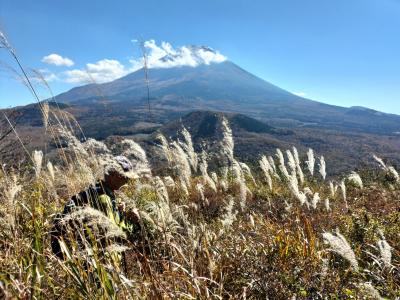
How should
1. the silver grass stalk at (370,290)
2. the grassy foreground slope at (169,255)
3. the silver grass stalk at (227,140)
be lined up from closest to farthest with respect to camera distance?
the silver grass stalk at (370,290) < the grassy foreground slope at (169,255) < the silver grass stalk at (227,140)

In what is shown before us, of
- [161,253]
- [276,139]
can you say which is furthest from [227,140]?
[276,139]

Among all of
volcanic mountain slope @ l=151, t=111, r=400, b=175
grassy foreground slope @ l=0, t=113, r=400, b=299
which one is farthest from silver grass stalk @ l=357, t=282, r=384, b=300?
volcanic mountain slope @ l=151, t=111, r=400, b=175

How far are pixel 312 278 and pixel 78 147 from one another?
222 cm

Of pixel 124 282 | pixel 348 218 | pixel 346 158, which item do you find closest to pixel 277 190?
pixel 348 218

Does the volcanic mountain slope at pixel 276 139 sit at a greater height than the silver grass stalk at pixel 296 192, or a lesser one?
lesser

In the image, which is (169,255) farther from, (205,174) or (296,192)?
(205,174)

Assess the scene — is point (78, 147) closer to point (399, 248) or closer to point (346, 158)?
point (399, 248)

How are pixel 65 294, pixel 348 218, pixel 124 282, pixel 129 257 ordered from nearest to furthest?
1. pixel 124 282
2. pixel 65 294
3. pixel 129 257
4. pixel 348 218

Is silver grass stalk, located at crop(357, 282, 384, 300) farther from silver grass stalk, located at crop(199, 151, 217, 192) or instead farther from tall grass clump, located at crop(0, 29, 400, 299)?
silver grass stalk, located at crop(199, 151, 217, 192)

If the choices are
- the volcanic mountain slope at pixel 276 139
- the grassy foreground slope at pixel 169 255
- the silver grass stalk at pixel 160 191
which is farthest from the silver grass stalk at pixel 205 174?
the volcanic mountain slope at pixel 276 139

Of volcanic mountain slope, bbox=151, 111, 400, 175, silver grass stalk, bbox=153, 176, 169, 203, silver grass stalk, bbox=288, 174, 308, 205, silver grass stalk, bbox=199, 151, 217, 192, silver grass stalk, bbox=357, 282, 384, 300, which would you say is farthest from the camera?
volcanic mountain slope, bbox=151, 111, 400, 175

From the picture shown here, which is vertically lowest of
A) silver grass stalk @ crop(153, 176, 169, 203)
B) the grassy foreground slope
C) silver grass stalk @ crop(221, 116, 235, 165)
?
the grassy foreground slope

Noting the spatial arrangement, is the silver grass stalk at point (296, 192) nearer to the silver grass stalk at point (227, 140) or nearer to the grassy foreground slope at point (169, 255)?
the grassy foreground slope at point (169, 255)

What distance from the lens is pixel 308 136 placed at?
189m
